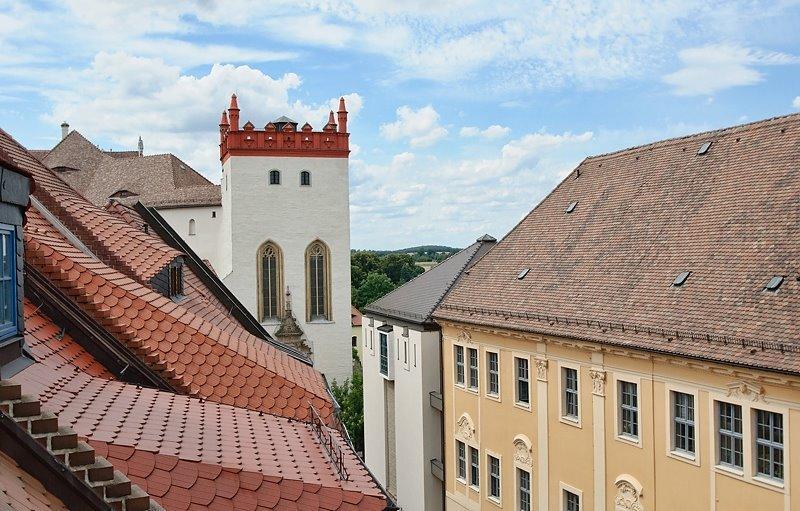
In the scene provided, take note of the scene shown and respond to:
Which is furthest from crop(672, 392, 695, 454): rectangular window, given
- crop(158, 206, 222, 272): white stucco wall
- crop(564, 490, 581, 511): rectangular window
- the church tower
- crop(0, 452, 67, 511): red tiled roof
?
crop(158, 206, 222, 272): white stucco wall

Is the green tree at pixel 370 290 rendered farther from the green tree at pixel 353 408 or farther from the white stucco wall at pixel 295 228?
the green tree at pixel 353 408

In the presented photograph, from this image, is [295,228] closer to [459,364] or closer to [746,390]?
[459,364]

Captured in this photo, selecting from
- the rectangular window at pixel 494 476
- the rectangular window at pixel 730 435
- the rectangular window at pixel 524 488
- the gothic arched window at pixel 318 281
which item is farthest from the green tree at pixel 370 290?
the rectangular window at pixel 730 435

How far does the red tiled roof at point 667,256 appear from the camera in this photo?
50.7 ft

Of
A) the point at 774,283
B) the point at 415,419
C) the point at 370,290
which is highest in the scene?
the point at 774,283

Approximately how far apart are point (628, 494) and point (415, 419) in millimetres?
11637

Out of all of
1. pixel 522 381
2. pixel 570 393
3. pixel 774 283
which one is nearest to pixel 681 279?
pixel 774 283

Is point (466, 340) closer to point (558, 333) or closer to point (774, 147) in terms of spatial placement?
point (558, 333)

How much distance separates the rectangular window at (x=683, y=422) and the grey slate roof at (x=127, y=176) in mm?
38202

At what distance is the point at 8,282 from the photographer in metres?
5.95

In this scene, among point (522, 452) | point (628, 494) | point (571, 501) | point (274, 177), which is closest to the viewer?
point (628, 494)

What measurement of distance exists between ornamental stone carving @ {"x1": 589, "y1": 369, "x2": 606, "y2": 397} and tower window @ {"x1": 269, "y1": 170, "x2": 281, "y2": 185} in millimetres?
29227

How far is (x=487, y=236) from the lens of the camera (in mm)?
29406

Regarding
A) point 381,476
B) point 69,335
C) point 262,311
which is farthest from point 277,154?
point 69,335
